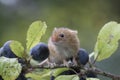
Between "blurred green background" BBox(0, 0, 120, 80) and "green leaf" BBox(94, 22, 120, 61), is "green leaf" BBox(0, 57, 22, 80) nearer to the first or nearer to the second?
"green leaf" BBox(94, 22, 120, 61)

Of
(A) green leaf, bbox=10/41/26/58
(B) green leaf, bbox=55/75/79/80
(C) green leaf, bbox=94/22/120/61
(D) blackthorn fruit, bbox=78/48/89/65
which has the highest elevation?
(C) green leaf, bbox=94/22/120/61

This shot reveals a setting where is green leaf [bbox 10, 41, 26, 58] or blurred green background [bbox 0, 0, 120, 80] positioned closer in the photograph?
green leaf [bbox 10, 41, 26, 58]

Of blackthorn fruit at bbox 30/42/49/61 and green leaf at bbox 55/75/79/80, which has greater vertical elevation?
blackthorn fruit at bbox 30/42/49/61

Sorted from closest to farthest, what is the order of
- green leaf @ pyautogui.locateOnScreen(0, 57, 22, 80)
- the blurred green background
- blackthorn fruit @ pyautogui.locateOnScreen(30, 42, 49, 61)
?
green leaf @ pyautogui.locateOnScreen(0, 57, 22, 80) < blackthorn fruit @ pyautogui.locateOnScreen(30, 42, 49, 61) < the blurred green background

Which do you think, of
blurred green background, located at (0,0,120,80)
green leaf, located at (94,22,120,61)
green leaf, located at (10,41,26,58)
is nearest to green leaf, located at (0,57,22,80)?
green leaf, located at (10,41,26,58)

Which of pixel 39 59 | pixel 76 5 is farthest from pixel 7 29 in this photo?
pixel 39 59

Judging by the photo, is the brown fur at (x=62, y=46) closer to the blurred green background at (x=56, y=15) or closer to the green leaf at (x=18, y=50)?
the green leaf at (x=18, y=50)

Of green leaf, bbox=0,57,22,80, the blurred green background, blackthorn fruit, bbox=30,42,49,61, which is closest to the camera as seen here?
green leaf, bbox=0,57,22,80

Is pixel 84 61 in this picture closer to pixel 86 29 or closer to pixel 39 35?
pixel 39 35
